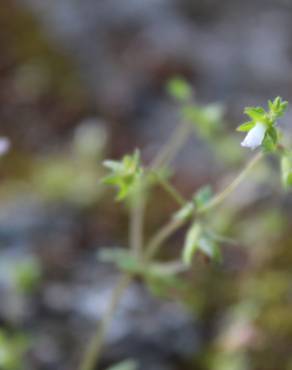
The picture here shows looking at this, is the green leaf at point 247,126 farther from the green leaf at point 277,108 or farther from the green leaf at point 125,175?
the green leaf at point 125,175

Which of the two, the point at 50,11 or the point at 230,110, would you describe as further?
the point at 50,11

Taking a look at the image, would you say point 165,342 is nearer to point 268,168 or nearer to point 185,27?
point 268,168

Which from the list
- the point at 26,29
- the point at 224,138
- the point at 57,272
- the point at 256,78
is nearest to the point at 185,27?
the point at 256,78

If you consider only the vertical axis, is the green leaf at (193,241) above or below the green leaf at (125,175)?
below

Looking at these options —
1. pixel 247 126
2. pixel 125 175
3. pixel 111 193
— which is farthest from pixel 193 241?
pixel 111 193

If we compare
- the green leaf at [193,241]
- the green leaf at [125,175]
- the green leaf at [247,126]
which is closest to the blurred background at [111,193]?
the green leaf at [193,241]

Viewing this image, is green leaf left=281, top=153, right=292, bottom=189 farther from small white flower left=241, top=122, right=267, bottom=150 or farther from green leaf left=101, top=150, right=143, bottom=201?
green leaf left=101, top=150, right=143, bottom=201

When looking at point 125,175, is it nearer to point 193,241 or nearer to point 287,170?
point 193,241
